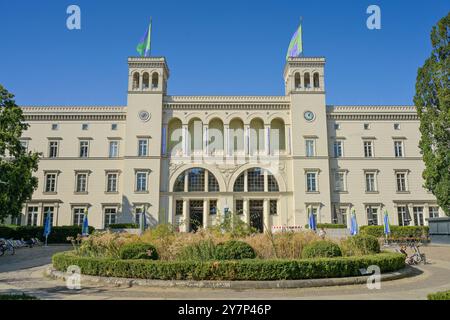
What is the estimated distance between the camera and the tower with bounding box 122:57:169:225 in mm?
38875

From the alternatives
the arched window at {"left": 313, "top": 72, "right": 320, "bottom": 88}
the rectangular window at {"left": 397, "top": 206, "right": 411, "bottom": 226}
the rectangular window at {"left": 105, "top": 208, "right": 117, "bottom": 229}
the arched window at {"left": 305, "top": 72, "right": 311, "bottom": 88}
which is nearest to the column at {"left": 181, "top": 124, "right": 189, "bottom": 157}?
the rectangular window at {"left": 105, "top": 208, "right": 117, "bottom": 229}

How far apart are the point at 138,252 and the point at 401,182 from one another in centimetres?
3615

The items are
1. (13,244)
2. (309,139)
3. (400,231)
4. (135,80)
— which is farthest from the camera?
(135,80)

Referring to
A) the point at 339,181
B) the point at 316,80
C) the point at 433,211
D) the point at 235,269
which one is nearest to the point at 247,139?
the point at 316,80

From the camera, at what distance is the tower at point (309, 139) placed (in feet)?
128

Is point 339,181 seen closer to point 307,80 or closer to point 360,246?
point 307,80

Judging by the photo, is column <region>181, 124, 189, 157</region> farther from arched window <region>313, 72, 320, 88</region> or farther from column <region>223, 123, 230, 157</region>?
arched window <region>313, 72, 320, 88</region>

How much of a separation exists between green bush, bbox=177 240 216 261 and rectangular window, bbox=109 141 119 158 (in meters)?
29.6

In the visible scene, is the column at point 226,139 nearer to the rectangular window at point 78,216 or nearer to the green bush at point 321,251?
the rectangular window at point 78,216

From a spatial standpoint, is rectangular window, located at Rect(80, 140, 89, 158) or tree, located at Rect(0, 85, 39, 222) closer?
tree, located at Rect(0, 85, 39, 222)

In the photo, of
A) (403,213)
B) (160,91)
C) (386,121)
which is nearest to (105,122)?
(160,91)

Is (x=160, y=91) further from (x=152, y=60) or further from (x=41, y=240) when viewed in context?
(x=41, y=240)

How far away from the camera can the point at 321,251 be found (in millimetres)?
13625

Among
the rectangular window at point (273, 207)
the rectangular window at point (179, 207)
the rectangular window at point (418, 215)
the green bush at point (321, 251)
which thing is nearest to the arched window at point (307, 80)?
the rectangular window at point (273, 207)
